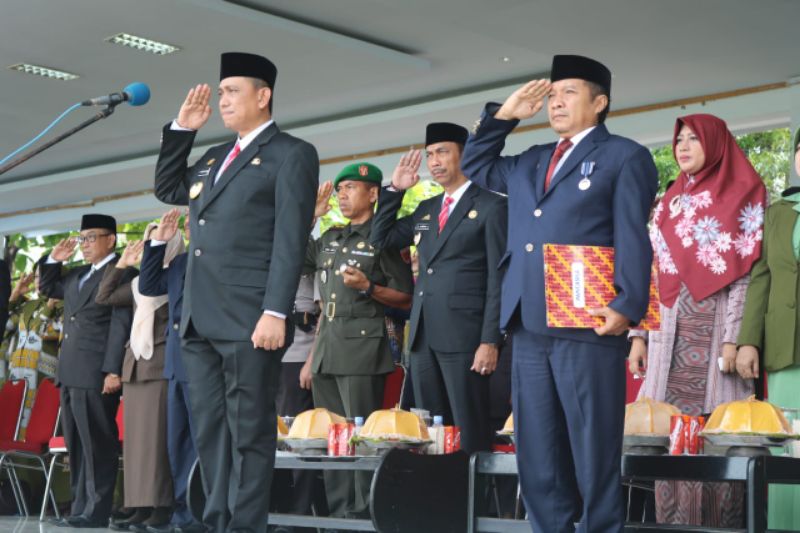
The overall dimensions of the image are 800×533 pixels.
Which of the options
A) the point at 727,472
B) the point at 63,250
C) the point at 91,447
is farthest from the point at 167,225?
the point at 727,472

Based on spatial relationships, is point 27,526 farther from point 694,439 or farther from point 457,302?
point 694,439

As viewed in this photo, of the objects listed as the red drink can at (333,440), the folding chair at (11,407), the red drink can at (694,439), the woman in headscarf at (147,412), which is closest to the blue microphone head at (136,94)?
the red drink can at (333,440)

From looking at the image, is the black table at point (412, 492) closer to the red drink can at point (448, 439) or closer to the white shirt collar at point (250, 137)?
the red drink can at point (448, 439)

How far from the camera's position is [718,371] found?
4.20m

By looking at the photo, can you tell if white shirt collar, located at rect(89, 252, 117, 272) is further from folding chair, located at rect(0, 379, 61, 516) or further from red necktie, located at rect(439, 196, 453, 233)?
red necktie, located at rect(439, 196, 453, 233)

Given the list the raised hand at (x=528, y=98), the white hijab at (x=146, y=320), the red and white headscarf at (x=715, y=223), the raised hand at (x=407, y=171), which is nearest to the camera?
the raised hand at (x=528, y=98)

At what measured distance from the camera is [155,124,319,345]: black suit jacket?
3.39 meters

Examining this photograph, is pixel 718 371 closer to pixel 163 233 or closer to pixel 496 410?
pixel 496 410

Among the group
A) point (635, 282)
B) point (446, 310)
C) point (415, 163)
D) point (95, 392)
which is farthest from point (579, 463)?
point (95, 392)

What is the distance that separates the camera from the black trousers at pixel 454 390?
4559mm

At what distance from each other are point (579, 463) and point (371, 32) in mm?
5312

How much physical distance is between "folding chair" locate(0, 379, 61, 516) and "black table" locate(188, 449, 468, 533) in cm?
371

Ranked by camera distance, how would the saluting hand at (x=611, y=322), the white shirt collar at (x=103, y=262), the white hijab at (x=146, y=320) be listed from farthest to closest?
the white shirt collar at (x=103, y=262) → the white hijab at (x=146, y=320) → the saluting hand at (x=611, y=322)

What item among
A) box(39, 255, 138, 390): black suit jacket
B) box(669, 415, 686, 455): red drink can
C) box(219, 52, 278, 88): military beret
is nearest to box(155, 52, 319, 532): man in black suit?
box(219, 52, 278, 88): military beret
